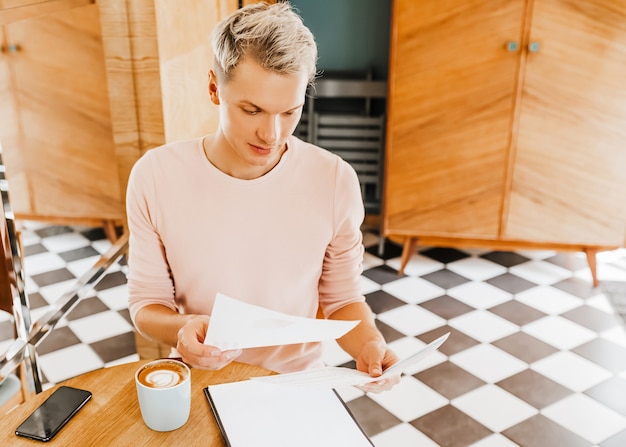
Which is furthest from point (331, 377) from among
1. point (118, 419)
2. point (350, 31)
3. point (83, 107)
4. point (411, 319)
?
point (350, 31)

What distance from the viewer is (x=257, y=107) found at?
1.41 m

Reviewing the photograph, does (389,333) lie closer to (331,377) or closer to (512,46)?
(512,46)

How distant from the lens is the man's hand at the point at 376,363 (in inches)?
50.9

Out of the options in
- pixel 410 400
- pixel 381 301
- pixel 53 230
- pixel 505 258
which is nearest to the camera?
pixel 410 400

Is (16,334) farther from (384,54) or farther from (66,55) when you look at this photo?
(384,54)

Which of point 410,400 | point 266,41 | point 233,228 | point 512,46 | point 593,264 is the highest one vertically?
point 266,41


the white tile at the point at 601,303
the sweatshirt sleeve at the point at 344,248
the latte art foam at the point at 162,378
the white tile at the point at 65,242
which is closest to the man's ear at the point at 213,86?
the sweatshirt sleeve at the point at 344,248

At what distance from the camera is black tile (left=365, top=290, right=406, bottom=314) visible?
3.49 m

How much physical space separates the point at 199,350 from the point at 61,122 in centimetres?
273

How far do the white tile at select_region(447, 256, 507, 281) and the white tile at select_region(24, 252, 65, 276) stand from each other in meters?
2.24

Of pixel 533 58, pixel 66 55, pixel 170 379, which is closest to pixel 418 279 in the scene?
pixel 533 58

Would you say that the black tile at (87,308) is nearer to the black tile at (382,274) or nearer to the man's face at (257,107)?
the black tile at (382,274)

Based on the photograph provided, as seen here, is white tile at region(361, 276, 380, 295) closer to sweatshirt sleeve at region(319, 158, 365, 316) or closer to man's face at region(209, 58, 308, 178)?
sweatshirt sleeve at region(319, 158, 365, 316)

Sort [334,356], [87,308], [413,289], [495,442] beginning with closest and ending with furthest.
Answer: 1. [495,442]
2. [334,356]
3. [87,308]
4. [413,289]
